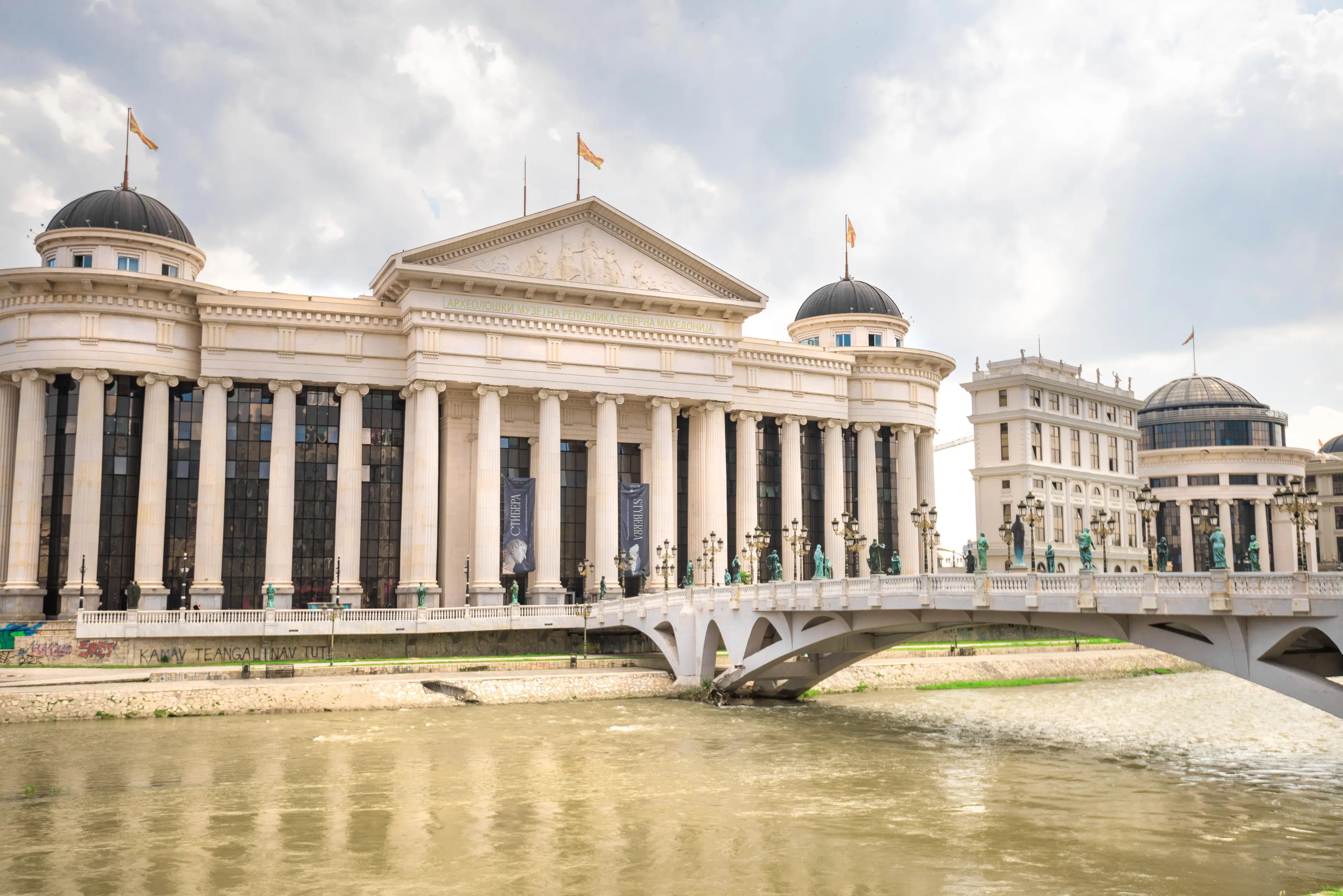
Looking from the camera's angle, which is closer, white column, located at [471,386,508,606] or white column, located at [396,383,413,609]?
white column, located at [396,383,413,609]

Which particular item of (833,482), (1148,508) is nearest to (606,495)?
(833,482)

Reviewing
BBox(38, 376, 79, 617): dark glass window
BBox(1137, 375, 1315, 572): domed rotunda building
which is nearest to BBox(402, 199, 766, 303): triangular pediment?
BBox(38, 376, 79, 617): dark glass window

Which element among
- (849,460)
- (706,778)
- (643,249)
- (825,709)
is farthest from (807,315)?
(706,778)

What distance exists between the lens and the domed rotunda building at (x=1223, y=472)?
120 m

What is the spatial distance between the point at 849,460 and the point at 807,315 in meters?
13.6

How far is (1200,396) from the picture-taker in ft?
414

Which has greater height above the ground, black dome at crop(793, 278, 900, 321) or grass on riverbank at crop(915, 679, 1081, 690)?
black dome at crop(793, 278, 900, 321)

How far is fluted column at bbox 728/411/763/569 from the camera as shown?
8581 centimetres

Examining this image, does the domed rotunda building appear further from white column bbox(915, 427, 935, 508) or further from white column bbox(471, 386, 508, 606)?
white column bbox(471, 386, 508, 606)

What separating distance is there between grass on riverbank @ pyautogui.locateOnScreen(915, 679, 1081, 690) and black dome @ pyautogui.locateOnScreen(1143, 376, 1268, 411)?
61.8m

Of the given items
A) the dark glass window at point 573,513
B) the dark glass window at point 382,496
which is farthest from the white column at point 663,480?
the dark glass window at point 382,496

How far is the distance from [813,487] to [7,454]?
181 ft

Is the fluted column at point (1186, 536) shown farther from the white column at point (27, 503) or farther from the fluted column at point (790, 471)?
the white column at point (27, 503)

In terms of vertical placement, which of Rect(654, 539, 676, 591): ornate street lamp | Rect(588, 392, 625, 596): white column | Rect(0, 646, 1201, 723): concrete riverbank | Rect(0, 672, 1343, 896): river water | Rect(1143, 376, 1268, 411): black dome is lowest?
Rect(0, 672, 1343, 896): river water
